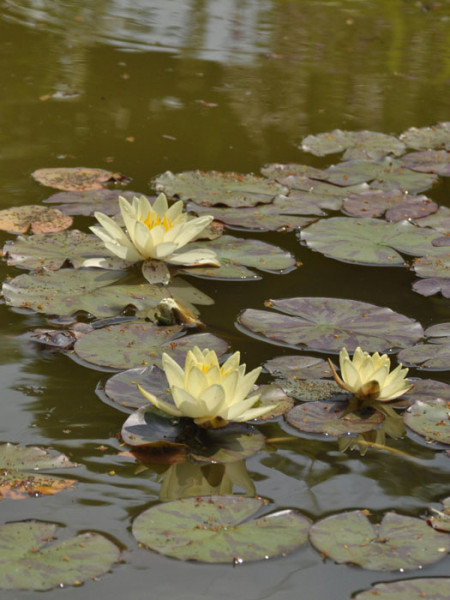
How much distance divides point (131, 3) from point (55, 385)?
4195 millimetres

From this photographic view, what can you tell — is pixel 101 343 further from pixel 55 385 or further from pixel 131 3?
pixel 131 3

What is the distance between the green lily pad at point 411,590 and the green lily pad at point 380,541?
0.04m

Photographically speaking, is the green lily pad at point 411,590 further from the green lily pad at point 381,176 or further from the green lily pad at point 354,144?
the green lily pad at point 354,144

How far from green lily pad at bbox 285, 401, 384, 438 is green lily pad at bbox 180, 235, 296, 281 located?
768mm

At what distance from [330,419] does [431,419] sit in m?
0.22

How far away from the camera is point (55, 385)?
207cm

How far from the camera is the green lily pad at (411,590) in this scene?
1.44m

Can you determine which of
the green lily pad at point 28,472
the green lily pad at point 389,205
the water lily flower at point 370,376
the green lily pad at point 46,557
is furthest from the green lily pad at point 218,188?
the green lily pad at point 46,557

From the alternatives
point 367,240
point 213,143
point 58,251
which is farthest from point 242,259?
point 213,143

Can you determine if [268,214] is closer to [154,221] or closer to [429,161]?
[154,221]

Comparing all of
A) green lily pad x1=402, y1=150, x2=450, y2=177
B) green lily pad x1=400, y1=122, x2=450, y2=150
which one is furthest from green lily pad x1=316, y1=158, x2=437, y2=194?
green lily pad x1=400, y1=122, x2=450, y2=150

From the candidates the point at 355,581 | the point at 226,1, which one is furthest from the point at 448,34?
the point at 355,581

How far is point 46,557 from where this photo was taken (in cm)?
148

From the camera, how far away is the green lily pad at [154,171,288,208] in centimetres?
320
